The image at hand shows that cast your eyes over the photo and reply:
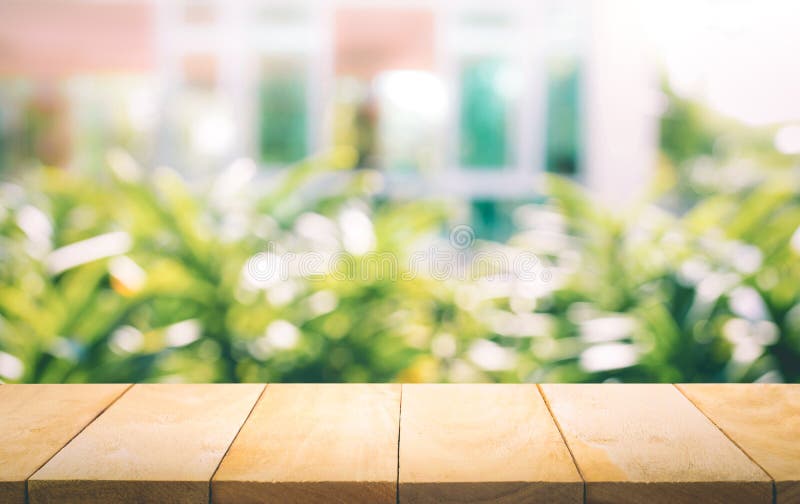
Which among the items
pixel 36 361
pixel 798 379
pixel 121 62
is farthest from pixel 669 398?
pixel 121 62

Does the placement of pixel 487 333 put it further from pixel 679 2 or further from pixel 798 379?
pixel 679 2

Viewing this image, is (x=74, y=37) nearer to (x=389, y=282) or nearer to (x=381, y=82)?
(x=381, y=82)

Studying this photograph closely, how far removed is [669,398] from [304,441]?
34 centimetres

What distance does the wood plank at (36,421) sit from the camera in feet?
1.86

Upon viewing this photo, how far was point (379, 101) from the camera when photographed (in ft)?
21.1

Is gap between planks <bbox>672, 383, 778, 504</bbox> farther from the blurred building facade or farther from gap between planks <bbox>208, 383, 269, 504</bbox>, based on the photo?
the blurred building facade

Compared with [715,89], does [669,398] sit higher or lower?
lower

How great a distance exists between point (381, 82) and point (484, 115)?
0.87m

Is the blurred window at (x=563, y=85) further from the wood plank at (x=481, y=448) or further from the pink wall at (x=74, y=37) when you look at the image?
the wood plank at (x=481, y=448)

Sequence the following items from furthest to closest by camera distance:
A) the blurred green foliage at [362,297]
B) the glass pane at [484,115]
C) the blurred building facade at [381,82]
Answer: the glass pane at [484,115] < the blurred building facade at [381,82] < the blurred green foliage at [362,297]

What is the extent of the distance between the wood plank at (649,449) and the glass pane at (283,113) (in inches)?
223

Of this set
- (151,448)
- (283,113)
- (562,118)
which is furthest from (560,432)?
(283,113)

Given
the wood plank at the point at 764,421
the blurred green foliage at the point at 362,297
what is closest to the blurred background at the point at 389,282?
the blurred green foliage at the point at 362,297

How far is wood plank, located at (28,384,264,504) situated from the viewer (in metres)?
0.55
